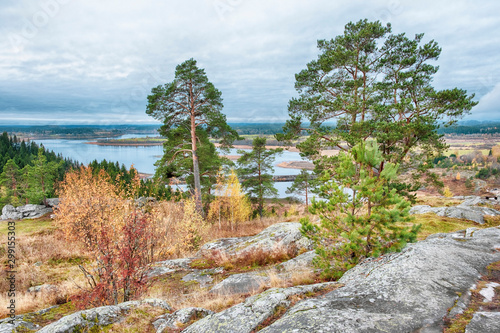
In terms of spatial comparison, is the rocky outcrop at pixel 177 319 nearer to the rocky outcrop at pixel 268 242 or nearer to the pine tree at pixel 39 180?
the rocky outcrop at pixel 268 242

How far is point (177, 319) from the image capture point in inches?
181

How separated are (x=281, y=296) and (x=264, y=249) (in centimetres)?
655

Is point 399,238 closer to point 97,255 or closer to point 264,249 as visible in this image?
point 264,249

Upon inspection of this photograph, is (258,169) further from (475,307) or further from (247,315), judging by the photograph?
(475,307)

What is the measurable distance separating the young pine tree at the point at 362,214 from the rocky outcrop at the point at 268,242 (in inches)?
172

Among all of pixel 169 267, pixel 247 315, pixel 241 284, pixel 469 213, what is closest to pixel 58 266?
pixel 169 267

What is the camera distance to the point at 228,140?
19.9m

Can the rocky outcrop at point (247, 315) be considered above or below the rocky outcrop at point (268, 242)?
above

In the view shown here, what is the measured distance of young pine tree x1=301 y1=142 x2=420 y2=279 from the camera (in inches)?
219

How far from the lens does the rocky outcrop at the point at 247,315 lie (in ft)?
12.3

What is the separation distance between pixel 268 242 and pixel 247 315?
7.47 meters

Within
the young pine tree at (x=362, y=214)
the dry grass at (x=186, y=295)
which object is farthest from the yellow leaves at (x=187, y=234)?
the young pine tree at (x=362, y=214)

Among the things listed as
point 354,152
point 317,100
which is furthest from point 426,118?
point 354,152

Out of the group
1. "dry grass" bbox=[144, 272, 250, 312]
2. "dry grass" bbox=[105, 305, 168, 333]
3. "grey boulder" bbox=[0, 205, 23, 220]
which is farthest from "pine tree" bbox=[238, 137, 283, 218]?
"grey boulder" bbox=[0, 205, 23, 220]
